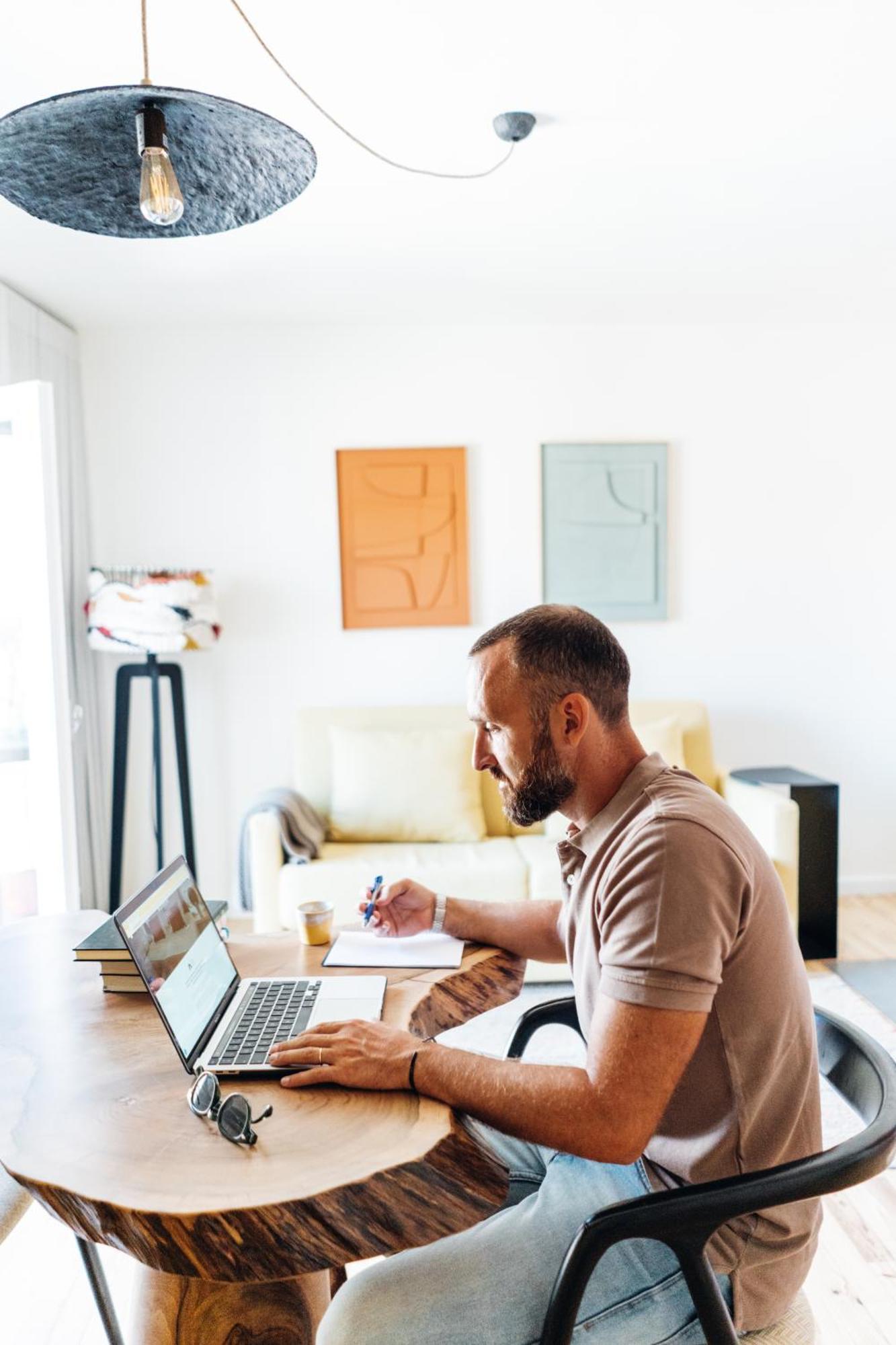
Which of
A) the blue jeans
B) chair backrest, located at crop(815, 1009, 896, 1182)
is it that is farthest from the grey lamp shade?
chair backrest, located at crop(815, 1009, 896, 1182)

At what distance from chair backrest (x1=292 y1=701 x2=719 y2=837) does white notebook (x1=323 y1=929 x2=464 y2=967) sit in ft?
6.92

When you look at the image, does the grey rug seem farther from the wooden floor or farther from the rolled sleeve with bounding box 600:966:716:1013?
the rolled sleeve with bounding box 600:966:716:1013

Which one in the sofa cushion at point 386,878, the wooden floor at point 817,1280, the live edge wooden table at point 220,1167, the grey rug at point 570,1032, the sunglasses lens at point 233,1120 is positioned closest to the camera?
the live edge wooden table at point 220,1167

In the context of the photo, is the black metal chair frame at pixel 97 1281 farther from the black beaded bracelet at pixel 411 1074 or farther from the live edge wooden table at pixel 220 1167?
the black beaded bracelet at pixel 411 1074

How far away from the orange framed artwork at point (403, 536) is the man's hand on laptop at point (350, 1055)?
2984 mm

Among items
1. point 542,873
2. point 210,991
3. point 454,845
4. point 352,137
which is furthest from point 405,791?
point 210,991

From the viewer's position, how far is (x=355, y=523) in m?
4.02

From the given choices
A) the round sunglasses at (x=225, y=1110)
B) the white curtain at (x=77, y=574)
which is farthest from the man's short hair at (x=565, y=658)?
the white curtain at (x=77, y=574)

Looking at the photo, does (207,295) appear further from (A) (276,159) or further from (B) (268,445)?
(A) (276,159)

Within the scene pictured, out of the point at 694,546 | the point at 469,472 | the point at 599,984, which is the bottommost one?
the point at 599,984

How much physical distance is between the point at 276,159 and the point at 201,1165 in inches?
45.2

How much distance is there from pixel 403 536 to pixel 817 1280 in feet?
9.60

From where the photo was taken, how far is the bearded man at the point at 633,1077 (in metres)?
1.01

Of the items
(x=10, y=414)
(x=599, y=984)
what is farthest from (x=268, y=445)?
(x=599, y=984)
